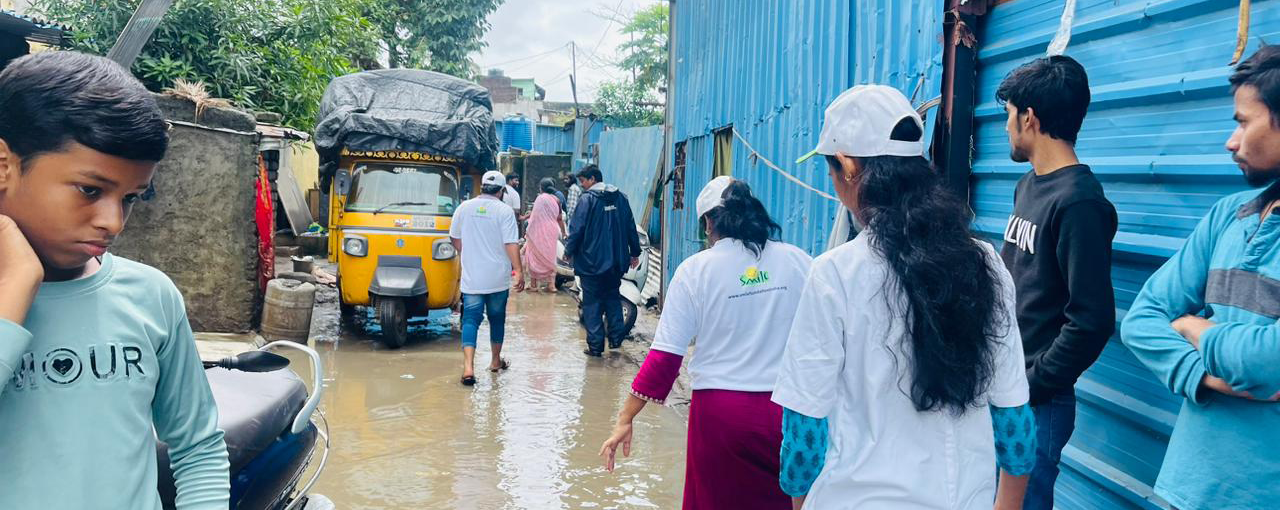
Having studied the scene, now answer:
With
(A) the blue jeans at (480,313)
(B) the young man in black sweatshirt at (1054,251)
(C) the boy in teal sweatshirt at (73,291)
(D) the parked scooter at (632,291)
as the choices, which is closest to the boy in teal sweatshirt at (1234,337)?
(B) the young man in black sweatshirt at (1054,251)

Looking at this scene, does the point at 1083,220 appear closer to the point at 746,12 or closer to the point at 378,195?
the point at 746,12

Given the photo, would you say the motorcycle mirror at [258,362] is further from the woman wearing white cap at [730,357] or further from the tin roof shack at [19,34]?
the tin roof shack at [19,34]

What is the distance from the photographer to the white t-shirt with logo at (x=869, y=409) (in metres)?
1.73

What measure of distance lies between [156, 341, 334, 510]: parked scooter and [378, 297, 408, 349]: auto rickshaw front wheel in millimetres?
5282

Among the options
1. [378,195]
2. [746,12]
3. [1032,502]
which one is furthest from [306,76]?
[1032,502]

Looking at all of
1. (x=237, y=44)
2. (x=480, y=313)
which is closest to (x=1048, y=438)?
(x=480, y=313)

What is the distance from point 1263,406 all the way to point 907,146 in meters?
0.82

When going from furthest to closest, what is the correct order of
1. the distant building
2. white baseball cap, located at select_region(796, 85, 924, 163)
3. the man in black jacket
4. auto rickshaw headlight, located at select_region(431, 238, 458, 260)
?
the distant building, auto rickshaw headlight, located at select_region(431, 238, 458, 260), the man in black jacket, white baseball cap, located at select_region(796, 85, 924, 163)

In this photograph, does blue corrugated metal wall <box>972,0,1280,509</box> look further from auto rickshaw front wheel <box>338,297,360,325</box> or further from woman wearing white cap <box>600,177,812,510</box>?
auto rickshaw front wheel <box>338,297,360,325</box>

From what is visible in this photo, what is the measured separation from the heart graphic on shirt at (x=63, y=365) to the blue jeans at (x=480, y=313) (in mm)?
5908

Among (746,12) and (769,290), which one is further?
(746,12)

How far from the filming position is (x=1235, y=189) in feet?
7.82

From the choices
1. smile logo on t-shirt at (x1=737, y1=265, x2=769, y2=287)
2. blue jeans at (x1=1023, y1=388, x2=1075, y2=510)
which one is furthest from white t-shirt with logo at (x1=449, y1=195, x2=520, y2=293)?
blue jeans at (x1=1023, y1=388, x2=1075, y2=510)

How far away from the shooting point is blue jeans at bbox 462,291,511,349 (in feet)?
23.8
